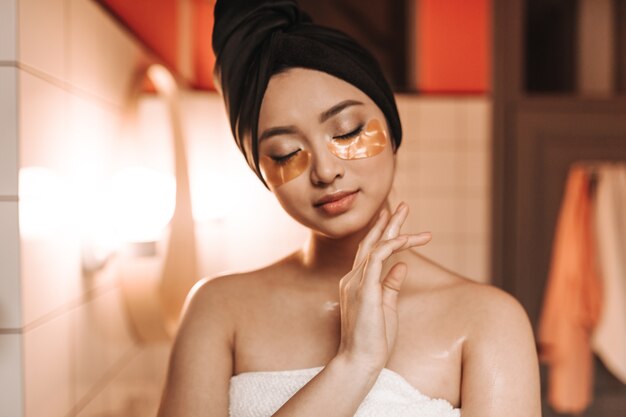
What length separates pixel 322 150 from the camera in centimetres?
86

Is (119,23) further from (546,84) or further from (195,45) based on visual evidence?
(546,84)

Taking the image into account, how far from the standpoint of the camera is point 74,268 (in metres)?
1.21

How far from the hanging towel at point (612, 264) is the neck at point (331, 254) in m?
1.99

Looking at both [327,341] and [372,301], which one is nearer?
[372,301]

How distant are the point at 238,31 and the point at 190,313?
448 millimetres

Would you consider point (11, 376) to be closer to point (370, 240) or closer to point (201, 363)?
point (201, 363)

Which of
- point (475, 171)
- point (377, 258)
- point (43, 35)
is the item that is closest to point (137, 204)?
point (43, 35)

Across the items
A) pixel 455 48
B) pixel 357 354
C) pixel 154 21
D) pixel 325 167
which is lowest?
pixel 357 354

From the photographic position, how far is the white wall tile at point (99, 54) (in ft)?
3.94

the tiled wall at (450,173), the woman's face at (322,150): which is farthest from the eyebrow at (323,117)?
the tiled wall at (450,173)

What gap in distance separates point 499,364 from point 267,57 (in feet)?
1.78

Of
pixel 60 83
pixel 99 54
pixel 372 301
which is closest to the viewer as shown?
pixel 372 301

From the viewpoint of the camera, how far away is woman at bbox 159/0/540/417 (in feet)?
2.70

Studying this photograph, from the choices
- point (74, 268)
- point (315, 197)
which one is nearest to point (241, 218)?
point (74, 268)
